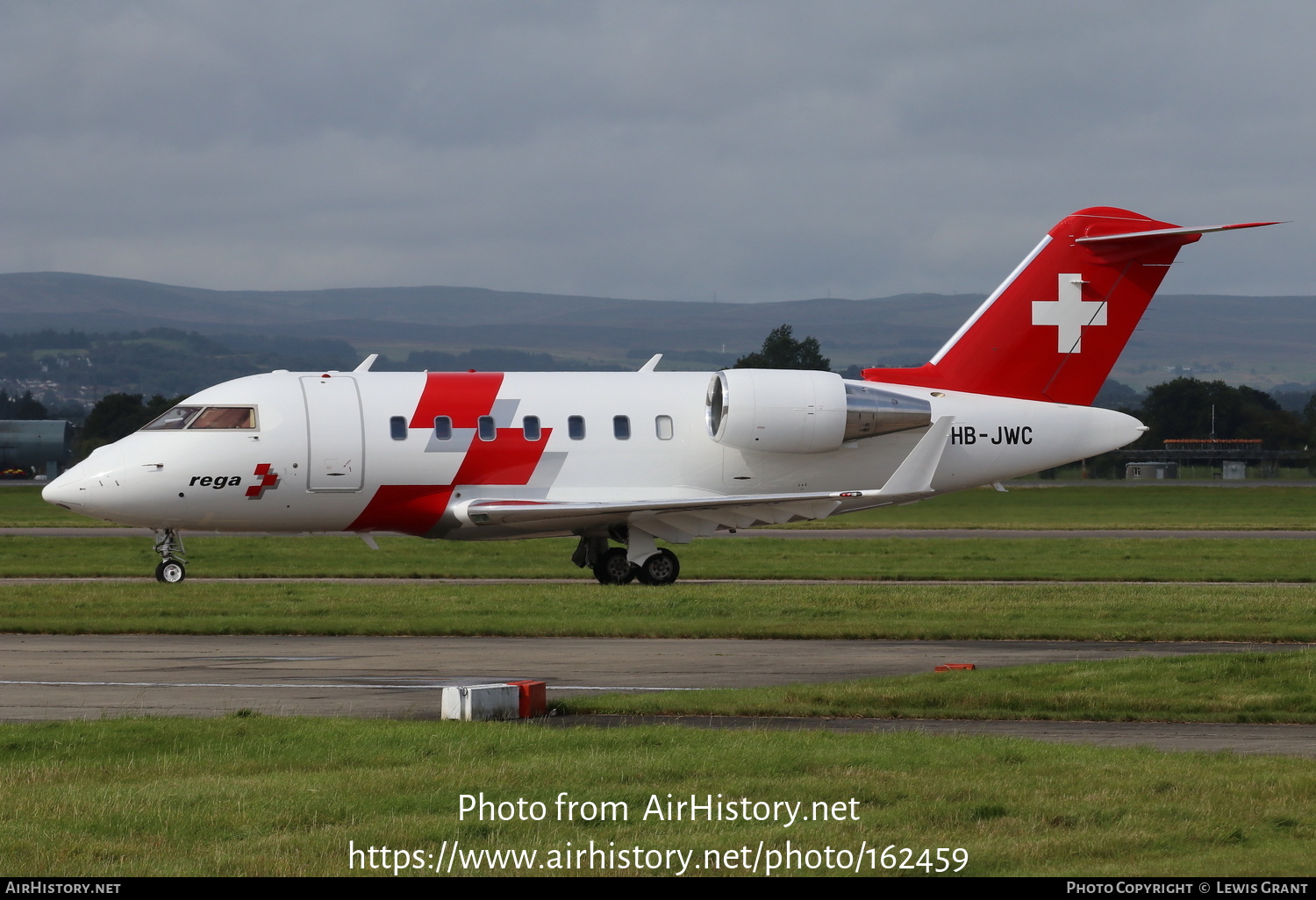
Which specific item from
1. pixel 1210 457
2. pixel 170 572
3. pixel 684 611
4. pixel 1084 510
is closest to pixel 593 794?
pixel 684 611

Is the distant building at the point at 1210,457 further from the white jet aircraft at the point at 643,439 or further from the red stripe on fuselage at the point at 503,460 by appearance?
the red stripe on fuselage at the point at 503,460

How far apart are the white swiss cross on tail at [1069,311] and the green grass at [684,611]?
5070 millimetres

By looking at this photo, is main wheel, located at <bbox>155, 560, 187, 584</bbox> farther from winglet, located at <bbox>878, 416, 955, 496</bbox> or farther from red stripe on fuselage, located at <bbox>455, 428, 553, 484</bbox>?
winglet, located at <bbox>878, 416, 955, 496</bbox>

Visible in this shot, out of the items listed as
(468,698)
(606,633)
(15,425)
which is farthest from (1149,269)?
(15,425)

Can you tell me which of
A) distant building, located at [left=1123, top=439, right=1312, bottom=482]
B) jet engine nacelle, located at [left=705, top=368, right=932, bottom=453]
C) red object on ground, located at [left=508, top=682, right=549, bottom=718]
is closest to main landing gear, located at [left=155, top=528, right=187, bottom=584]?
jet engine nacelle, located at [left=705, top=368, right=932, bottom=453]

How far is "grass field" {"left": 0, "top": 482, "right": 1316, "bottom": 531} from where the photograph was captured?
5462cm

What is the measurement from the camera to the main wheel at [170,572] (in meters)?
28.6

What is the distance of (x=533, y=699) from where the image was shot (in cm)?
1409

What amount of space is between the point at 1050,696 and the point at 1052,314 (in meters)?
16.2

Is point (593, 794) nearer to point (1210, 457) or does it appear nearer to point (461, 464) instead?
point (461, 464)

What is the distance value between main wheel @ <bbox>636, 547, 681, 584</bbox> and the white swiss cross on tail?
8592mm
